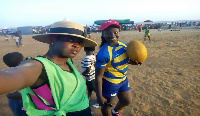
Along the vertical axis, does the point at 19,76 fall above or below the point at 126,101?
above

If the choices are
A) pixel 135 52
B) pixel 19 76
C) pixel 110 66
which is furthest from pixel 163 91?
pixel 19 76

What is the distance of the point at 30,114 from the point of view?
1.37 metres

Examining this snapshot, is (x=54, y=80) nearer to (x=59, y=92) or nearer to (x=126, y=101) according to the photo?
(x=59, y=92)

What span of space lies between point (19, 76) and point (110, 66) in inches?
69.1

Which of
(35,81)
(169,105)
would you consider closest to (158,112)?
(169,105)

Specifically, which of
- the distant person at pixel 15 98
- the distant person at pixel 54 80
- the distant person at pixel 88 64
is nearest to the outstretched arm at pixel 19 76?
the distant person at pixel 54 80

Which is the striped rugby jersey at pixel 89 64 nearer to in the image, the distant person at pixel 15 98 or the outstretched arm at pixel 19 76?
the distant person at pixel 15 98

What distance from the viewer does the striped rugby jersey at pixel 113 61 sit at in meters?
2.46

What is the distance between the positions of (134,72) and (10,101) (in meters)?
5.28

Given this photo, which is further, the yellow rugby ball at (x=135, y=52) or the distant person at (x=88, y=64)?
the distant person at (x=88, y=64)

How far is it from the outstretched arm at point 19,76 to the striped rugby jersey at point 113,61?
1.38 meters

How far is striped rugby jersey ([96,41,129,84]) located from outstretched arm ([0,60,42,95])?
1.38 m

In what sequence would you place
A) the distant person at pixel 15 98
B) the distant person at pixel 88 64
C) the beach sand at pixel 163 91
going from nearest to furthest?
the distant person at pixel 15 98
the distant person at pixel 88 64
the beach sand at pixel 163 91

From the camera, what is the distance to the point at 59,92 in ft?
4.39
